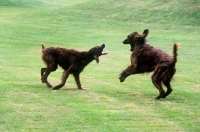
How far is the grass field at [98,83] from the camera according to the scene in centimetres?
969

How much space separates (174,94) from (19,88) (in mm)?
3568

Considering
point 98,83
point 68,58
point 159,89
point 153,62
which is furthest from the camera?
point 98,83

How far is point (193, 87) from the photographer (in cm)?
1398

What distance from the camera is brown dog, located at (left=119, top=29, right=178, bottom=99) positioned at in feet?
39.2

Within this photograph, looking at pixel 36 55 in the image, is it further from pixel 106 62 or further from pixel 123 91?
pixel 123 91

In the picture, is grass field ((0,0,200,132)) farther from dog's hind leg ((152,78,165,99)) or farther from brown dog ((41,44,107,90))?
brown dog ((41,44,107,90))

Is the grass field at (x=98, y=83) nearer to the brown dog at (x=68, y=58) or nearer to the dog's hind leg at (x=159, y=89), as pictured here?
the dog's hind leg at (x=159, y=89)

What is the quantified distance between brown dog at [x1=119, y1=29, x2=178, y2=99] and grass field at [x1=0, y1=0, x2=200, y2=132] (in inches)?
17.4

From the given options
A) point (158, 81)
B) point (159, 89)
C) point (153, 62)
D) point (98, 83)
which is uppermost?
point (153, 62)

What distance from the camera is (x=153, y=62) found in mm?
12445

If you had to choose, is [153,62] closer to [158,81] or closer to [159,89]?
[158,81]

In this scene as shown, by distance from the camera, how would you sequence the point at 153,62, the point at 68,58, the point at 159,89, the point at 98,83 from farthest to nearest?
the point at 98,83 → the point at 68,58 → the point at 153,62 → the point at 159,89

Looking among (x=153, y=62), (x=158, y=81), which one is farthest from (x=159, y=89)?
(x=153, y=62)

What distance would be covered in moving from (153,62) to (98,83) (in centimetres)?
200
